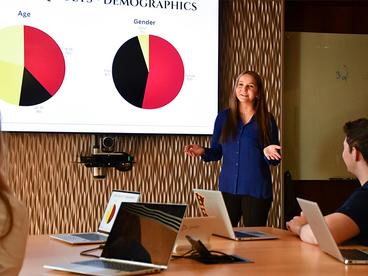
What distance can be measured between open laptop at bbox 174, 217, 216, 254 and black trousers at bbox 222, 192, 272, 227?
4.80 feet

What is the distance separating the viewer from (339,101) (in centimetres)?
528

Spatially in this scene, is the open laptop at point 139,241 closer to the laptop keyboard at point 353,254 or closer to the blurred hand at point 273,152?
the laptop keyboard at point 353,254

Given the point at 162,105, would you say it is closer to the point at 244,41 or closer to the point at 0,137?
the point at 244,41

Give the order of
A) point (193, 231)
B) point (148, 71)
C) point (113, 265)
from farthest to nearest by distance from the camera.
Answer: point (148, 71) < point (193, 231) < point (113, 265)

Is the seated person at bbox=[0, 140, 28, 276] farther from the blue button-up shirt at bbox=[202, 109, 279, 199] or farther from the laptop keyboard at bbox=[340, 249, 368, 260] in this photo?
the blue button-up shirt at bbox=[202, 109, 279, 199]

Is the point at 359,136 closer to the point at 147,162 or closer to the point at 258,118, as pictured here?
the point at 258,118

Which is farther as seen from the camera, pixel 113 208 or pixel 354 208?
pixel 113 208

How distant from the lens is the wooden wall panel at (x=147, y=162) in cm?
449

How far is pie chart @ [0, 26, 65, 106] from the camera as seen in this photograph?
433 cm

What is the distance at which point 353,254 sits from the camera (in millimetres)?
2223

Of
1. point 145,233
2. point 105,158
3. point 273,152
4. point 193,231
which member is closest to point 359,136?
point 193,231

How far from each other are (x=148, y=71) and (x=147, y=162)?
2.29ft

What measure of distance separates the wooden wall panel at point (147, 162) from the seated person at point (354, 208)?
217cm

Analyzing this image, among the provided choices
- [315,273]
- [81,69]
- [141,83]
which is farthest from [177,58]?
[315,273]
